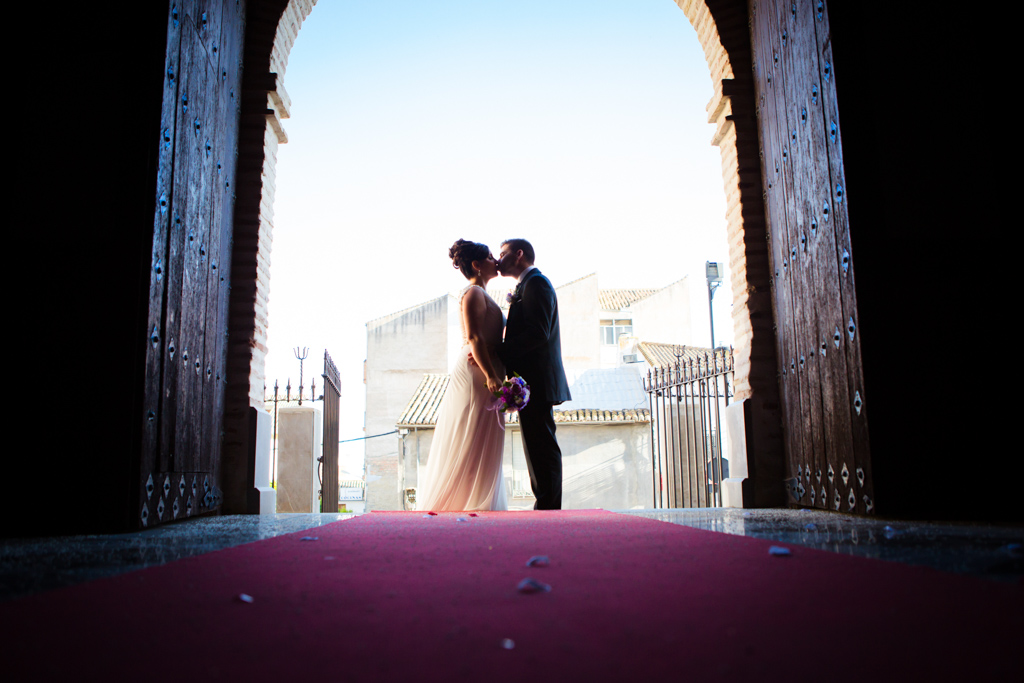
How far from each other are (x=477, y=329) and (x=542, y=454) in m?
0.96

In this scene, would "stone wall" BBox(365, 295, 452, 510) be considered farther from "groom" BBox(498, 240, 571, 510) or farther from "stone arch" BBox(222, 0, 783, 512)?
"groom" BBox(498, 240, 571, 510)

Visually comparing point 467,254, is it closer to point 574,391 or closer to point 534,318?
point 534,318

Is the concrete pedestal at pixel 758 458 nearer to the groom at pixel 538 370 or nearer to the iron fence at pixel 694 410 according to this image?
the groom at pixel 538 370

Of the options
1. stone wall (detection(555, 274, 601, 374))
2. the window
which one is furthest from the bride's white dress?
the window

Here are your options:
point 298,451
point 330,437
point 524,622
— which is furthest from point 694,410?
point 524,622

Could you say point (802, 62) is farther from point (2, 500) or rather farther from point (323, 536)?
point (2, 500)

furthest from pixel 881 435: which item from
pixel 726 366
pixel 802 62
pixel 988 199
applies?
pixel 726 366

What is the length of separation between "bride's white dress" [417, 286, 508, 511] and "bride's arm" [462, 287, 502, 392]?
5 cm

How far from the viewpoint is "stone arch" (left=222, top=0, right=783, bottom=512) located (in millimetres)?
5273

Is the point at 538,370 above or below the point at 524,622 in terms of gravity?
above

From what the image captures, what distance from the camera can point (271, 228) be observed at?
583cm

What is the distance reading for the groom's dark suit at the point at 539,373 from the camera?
4859 millimetres

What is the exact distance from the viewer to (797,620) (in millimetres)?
1299

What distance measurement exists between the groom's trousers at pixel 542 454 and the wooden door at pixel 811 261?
63.2 inches
